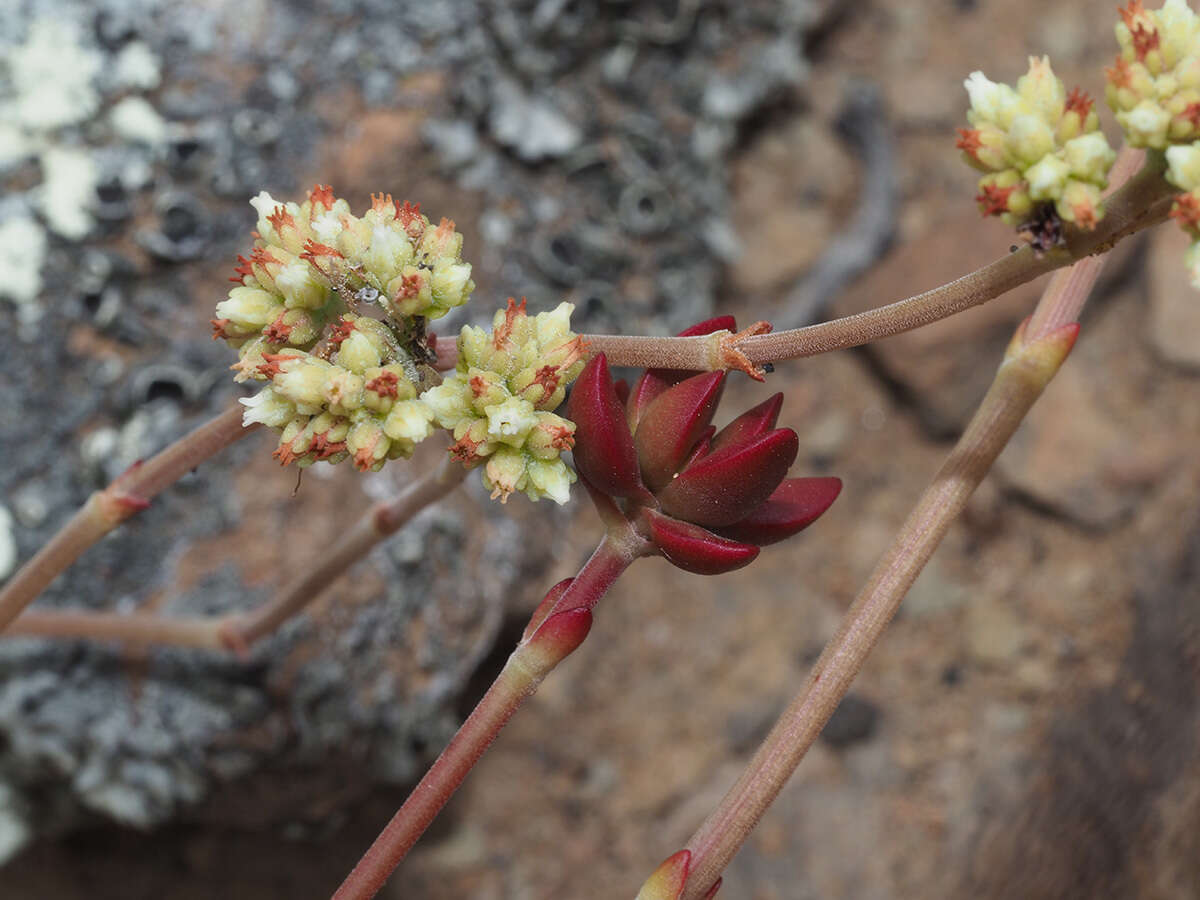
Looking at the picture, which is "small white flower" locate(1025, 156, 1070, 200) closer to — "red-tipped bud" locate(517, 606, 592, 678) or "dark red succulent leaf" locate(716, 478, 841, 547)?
"dark red succulent leaf" locate(716, 478, 841, 547)

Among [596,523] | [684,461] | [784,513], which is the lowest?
[596,523]

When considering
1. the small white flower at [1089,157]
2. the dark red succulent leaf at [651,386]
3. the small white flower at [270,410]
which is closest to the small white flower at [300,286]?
the small white flower at [270,410]

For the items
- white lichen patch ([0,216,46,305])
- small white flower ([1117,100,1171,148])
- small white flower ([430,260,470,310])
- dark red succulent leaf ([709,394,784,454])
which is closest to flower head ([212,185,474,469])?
small white flower ([430,260,470,310])

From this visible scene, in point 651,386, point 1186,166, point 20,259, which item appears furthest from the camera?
point 20,259

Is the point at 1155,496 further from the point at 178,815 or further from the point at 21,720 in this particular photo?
the point at 21,720

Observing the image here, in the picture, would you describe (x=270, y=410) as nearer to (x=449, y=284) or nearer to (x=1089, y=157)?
(x=449, y=284)

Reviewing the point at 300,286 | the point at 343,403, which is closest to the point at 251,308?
the point at 300,286

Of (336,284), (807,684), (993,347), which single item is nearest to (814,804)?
(993,347)

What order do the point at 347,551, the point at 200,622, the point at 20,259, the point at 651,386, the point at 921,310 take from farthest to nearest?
the point at 20,259 → the point at 200,622 → the point at 347,551 → the point at 651,386 → the point at 921,310
